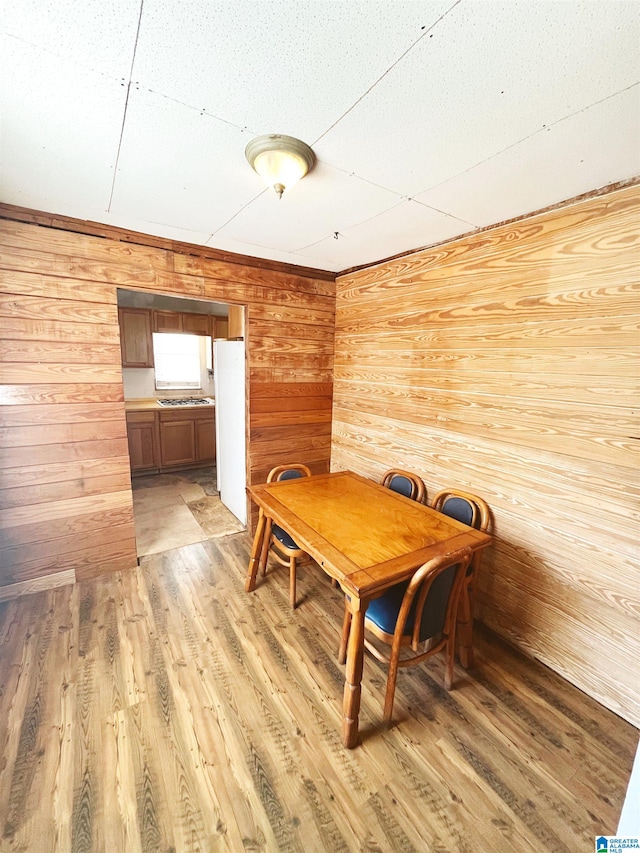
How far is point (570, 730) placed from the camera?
1525 mm

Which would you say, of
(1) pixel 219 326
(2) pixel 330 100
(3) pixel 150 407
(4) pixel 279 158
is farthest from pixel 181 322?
(2) pixel 330 100

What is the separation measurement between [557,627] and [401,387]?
170cm

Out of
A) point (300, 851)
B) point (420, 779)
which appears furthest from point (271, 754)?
point (420, 779)

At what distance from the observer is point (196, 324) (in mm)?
4629

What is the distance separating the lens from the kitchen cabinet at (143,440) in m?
4.17

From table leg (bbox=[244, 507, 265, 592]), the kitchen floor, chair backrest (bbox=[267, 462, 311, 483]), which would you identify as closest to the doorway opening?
the kitchen floor

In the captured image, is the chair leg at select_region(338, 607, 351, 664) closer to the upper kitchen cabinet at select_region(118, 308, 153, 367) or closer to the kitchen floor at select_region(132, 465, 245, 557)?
the kitchen floor at select_region(132, 465, 245, 557)

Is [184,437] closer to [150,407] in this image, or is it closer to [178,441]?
[178,441]

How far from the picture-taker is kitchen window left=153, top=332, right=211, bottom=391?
16.1 ft

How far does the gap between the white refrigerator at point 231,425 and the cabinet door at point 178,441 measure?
3.38ft

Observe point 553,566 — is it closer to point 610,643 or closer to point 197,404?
point 610,643

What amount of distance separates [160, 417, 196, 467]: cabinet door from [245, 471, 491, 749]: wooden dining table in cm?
263

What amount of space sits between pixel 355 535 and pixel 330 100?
1.70 metres

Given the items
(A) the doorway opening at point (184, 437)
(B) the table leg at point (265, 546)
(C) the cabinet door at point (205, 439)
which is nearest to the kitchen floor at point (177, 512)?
(A) the doorway opening at point (184, 437)
